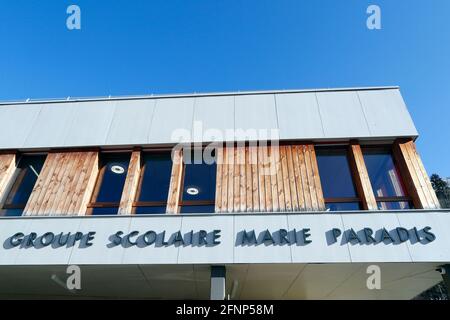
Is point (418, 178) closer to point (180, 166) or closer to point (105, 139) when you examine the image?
point (180, 166)

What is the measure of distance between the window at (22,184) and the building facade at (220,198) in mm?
33

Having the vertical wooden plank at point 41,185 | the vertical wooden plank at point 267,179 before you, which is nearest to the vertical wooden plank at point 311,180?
the vertical wooden plank at point 267,179

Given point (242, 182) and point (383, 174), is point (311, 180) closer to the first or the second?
point (242, 182)

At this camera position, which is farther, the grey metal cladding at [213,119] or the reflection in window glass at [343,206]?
the grey metal cladding at [213,119]

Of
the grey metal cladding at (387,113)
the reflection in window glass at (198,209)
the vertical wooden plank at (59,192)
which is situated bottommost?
the reflection in window glass at (198,209)

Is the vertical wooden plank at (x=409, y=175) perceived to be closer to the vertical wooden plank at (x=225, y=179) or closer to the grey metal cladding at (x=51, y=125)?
the vertical wooden plank at (x=225, y=179)

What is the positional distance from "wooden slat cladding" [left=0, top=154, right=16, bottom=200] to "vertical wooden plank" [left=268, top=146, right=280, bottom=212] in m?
6.72

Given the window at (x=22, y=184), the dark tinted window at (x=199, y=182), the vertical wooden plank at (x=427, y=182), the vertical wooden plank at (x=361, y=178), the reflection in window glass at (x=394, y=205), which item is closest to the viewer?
the vertical wooden plank at (x=427, y=182)

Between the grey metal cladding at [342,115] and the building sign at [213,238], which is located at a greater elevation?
the grey metal cladding at [342,115]

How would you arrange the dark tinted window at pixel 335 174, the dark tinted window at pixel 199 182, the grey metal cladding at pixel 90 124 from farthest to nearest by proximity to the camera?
the grey metal cladding at pixel 90 124 < the dark tinted window at pixel 199 182 < the dark tinted window at pixel 335 174

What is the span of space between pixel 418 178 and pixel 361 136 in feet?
5.11

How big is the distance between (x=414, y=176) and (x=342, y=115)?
87.6 inches

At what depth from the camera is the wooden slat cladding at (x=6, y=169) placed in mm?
7099

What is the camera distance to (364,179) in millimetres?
6609
